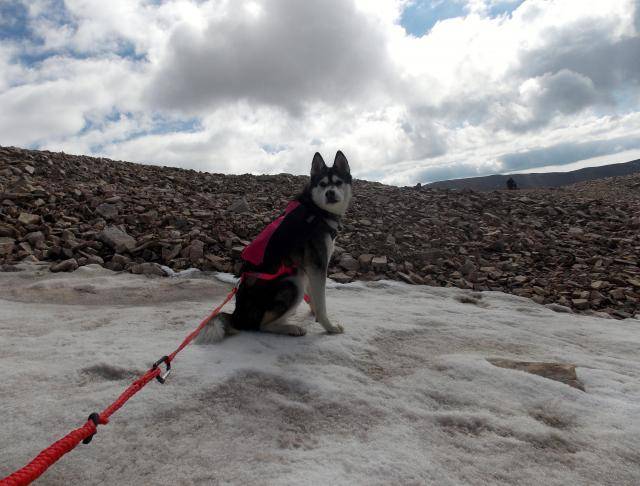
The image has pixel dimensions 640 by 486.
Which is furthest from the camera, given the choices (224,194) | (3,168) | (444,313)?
(224,194)

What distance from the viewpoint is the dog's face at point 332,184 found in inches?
198

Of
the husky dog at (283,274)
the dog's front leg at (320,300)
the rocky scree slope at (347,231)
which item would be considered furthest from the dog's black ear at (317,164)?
the rocky scree slope at (347,231)

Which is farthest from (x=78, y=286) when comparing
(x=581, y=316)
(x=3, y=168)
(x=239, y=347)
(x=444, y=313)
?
(x=581, y=316)

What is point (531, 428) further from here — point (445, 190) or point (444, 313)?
point (445, 190)

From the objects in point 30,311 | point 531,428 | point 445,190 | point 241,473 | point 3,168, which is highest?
point 3,168

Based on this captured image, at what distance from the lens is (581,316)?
23.0 feet

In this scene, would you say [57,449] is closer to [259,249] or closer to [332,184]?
[259,249]

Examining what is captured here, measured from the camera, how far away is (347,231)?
1089 centimetres

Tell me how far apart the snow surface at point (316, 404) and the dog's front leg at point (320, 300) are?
6.2 inches

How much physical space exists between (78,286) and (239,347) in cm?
403

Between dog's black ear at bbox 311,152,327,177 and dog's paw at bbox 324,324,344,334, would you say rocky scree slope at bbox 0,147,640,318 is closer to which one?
dog's black ear at bbox 311,152,327,177

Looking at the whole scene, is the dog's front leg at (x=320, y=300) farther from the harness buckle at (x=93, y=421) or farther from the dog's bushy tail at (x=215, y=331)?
the harness buckle at (x=93, y=421)

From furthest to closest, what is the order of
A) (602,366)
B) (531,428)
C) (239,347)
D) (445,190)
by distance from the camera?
(445,190), (602,366), (239,347), (531,428)

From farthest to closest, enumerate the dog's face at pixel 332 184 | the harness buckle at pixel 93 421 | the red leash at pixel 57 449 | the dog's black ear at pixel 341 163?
the dog's black ear at pixel 341 163 → the dog's face at pixel 332 184 → the harness buckle at pixel 93 421 → the red leash at pixel 57 449
